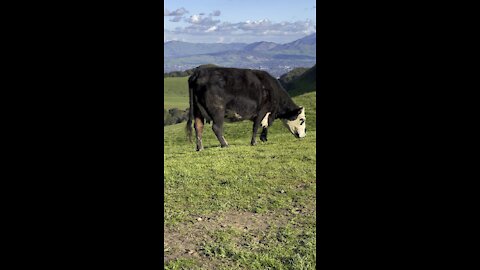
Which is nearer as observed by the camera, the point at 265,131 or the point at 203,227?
the point at 203,227

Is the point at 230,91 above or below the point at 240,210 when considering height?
above

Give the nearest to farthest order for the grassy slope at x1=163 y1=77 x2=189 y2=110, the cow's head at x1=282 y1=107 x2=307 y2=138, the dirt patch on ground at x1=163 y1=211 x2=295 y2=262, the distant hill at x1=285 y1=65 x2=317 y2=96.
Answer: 1. the dirt patch on ground at x1=163 y1=211 x2=295 y2=262
2. the cow's head at x1=282 y1=107 x2=307 y2=138
3. the grassy slope at x1=163 y1=77 x2=189 y2=110
4. the distant hill at x1=285 y1=65 x2=317 y2=96

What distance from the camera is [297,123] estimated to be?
14.7 metres

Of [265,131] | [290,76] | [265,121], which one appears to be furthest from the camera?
[290,76]

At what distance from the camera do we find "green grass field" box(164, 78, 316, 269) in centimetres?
471

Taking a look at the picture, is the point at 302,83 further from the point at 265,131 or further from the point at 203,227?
the point at 203,227

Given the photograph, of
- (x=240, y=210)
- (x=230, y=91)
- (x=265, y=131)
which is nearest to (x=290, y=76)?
(x=265, y=131)

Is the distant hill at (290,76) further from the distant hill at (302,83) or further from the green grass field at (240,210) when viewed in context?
the green grass field at (240,210)

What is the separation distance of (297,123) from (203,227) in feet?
31.2

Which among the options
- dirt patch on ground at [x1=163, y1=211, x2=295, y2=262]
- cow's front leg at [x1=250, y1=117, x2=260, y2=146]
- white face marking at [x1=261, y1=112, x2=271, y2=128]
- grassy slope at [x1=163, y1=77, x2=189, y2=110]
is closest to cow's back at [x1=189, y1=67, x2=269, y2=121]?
cow's front leg at [x1=250, y1=117, x2=260, y2=146]

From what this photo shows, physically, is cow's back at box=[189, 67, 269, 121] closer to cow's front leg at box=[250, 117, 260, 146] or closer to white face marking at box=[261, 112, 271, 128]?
cow's front leg at box=[250, 117, 260, 146]

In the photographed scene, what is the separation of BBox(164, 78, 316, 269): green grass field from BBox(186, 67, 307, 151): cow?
1289 mm
